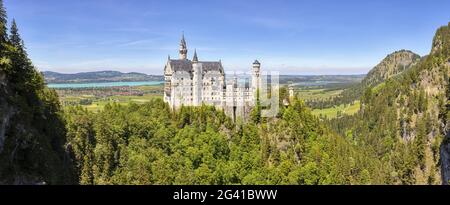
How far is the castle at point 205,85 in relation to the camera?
12938 cm

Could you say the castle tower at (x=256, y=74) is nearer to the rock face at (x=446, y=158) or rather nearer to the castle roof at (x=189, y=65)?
the castle roof at (x=189, y=65)

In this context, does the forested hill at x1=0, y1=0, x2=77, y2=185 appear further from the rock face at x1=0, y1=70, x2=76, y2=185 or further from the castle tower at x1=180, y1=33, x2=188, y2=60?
the castle tower at x1=180, y1=33, x2=188, y2=60

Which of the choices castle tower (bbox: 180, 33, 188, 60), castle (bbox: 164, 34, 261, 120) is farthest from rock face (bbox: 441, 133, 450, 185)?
castle tower (bbox: 180, 33, 188, 60)

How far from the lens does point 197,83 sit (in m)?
140

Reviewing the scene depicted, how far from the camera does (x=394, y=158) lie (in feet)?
598

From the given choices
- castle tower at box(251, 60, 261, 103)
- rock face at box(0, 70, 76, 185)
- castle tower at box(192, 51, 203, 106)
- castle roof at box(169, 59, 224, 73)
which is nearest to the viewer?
rock face at box(0, 70, 76, 185)

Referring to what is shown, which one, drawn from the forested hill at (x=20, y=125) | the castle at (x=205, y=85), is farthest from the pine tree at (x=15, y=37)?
the castle at (x=205, y=85)

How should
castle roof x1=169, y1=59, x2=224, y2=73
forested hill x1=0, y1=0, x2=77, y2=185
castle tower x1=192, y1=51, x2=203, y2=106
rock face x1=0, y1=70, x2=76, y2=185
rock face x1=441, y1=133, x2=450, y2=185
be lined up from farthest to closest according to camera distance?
castle roof x1=169, y1=59, x2=224, y2=73, castle tower x1=192, y1=51, x2=203, y2=106, rock face x1=441, y1=133, x2=450, y2=185, forested hill x1=0, y1=0, x2=77, y2=185, rock face x1=0, y1=70, x2=76, y2=185

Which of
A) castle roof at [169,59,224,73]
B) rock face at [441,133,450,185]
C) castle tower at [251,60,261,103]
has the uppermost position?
castle roof at [169,59,224,73]

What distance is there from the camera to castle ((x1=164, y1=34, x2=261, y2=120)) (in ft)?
424

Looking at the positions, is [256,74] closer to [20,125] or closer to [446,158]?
[446,158]

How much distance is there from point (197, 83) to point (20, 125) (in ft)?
312

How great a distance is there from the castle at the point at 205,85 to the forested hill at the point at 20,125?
7492cm
